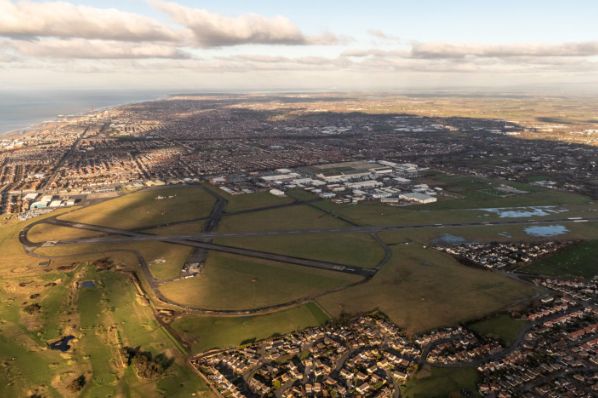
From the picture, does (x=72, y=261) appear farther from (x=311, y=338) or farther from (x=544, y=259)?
(x=544, y=259)

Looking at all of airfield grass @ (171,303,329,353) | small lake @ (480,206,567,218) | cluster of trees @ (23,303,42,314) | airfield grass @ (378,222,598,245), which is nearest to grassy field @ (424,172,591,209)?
small lake @ (480,206,567,218)

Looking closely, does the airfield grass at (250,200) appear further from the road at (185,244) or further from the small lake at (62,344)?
the small lake at (62,344)

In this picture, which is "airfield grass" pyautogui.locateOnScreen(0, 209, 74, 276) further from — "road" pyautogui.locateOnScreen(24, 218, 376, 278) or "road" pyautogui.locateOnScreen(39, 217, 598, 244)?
"road" pyautogui.locateOnScreen(39, 217, 598, 244)

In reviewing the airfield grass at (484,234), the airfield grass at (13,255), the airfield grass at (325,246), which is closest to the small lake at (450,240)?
the airfield grass at (484,234)

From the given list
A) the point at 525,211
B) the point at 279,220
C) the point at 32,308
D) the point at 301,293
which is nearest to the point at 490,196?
the point at 525,211

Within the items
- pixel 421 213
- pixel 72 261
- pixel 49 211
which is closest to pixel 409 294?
pixel 421 213

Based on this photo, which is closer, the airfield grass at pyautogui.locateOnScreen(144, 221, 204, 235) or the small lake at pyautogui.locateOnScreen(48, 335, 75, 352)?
the small lake at pyautogui.locateOnScreen(48, 335, 75, 352)
